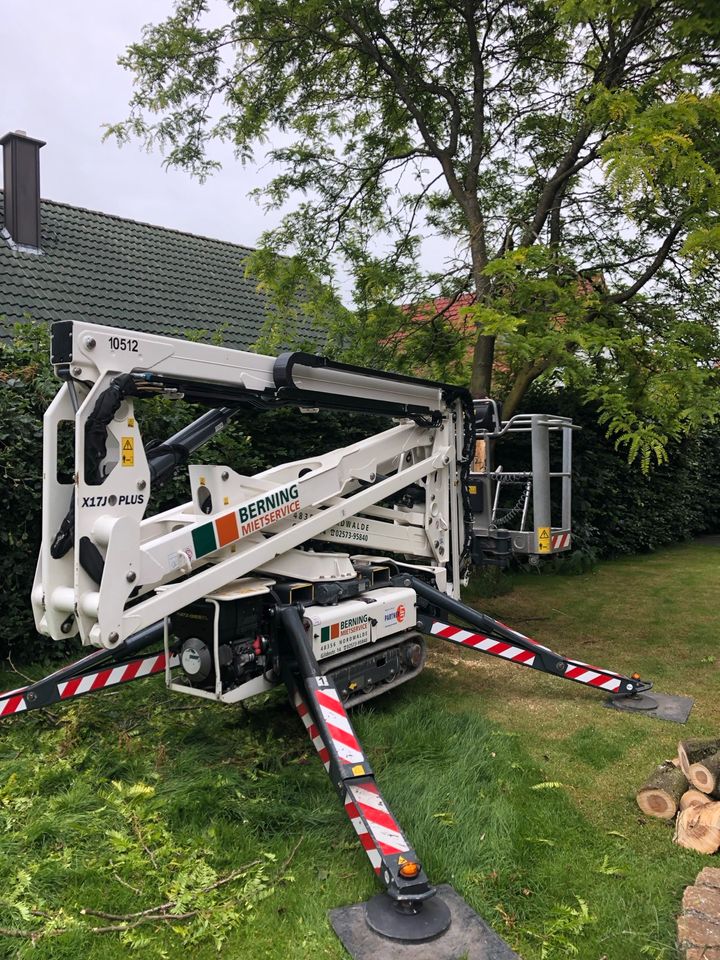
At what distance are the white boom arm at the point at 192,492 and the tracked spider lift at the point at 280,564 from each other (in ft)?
0.04

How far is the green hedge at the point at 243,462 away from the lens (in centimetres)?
574

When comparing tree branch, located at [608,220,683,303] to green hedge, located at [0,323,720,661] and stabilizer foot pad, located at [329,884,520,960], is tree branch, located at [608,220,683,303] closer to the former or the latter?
green hedge, located at [0,323,720,661]

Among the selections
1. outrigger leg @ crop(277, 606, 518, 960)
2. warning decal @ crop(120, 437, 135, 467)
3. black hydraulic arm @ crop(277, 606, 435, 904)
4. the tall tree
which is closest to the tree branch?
the tall tree

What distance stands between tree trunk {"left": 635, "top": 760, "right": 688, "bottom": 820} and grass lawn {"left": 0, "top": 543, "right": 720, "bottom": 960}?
0.07 m

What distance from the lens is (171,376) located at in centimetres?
392

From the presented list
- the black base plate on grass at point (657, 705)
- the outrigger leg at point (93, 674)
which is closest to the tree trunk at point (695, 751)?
the black base plate on grass at point (657, 705)

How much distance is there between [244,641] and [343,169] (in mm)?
6390

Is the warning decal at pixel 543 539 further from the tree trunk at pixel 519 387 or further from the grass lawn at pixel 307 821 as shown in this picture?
the tree trunk at pixel 519 387

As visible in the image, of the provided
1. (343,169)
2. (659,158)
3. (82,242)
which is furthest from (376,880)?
(82,242)

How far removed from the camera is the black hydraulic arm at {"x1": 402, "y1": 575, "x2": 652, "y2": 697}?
5.52 metres

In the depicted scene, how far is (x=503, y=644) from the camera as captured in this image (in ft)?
18.4

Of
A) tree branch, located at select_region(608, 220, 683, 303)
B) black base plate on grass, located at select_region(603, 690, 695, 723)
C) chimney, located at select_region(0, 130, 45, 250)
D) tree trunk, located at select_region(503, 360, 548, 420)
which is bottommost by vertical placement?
black base plate on grass, located at select_region(603, 690, 695, 723)

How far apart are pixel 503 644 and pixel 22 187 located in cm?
993

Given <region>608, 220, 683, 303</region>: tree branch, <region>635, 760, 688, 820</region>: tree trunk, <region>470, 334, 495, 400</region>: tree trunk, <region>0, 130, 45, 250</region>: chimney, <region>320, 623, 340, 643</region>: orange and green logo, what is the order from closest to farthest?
<region>635, 760, 688, 820</region>: tree trunk < <region>320, 623, 340, 643</region>: orange and green logo < <region>608, 220, 683, 303</region>: tree branch < <region>470, 334, 495, 400</region>: tree trunk < <region>0, 130, 45, 250</region>: chimney
